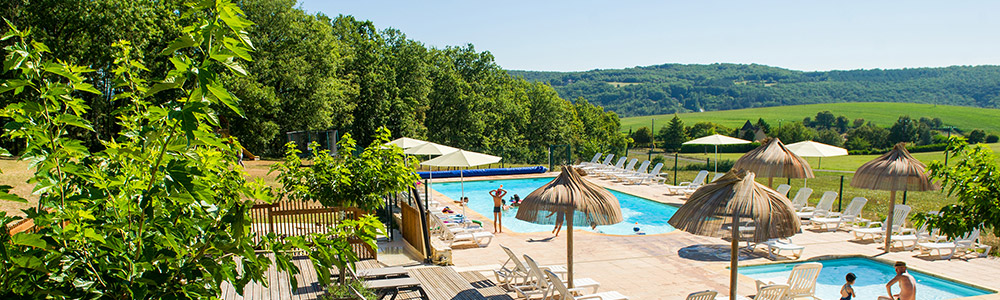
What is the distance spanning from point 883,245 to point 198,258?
44.9 feet

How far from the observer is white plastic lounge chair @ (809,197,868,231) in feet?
46.4

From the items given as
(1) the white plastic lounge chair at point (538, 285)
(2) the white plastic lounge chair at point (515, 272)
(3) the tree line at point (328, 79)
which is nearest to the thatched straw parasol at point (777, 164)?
(2) the white plastic lounge chair at point (515, 272)

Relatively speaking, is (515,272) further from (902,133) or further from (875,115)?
(875,115)

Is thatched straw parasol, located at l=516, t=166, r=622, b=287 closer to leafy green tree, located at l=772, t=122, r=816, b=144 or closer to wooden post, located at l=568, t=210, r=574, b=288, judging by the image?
wooden post, located at l=568, t=210, r=574, b=288

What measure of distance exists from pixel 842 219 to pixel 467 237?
8.84m

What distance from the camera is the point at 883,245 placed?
1267 cm

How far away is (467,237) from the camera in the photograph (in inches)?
500

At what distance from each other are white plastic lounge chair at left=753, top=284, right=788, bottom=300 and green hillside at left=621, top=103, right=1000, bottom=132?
10872 cm

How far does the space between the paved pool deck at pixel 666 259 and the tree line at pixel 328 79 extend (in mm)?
8632

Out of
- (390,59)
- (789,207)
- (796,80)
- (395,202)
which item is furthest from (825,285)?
(796,80)

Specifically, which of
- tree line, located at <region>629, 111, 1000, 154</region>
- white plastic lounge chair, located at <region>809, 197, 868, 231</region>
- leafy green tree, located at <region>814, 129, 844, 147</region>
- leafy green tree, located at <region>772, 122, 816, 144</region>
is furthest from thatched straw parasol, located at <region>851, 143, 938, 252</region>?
leafy green tree, located at <region>772, 122, 816, 144</region>

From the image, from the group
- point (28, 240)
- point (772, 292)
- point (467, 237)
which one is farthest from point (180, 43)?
point (467, 237)

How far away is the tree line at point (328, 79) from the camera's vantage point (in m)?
23.2

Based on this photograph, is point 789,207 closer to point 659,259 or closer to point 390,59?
point 659,259
